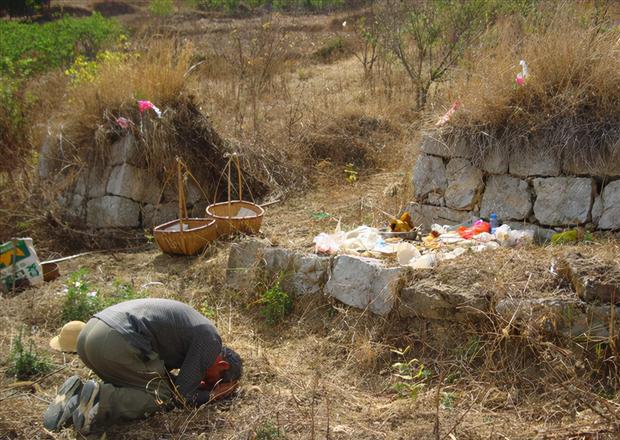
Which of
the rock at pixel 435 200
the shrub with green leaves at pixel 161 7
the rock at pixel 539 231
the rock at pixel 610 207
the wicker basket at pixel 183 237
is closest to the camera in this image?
the rock at pixel 610 207

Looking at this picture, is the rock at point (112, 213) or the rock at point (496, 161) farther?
the rock at point (112, 213)

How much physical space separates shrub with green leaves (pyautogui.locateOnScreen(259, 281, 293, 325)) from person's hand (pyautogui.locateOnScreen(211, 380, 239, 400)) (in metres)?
1.15

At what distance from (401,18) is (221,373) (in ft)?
29.2

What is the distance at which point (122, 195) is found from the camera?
810 centimetres

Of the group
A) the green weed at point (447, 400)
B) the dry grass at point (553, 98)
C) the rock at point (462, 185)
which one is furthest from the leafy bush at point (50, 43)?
the green weed at point (447, 400)

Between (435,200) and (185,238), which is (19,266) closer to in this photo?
(185,238)

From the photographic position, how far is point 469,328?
183 inches

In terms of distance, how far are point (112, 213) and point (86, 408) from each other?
4.27m

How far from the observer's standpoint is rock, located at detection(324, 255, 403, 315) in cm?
503

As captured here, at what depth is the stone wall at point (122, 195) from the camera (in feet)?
26.6

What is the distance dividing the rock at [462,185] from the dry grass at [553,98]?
0.81ft

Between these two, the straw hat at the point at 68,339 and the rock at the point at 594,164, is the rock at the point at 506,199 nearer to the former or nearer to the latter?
the rock at the point at 594,164

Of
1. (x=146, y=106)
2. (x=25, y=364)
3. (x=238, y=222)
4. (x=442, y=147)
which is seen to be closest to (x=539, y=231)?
(x=442, y=147)

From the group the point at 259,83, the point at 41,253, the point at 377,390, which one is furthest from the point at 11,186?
the point at 377,390
